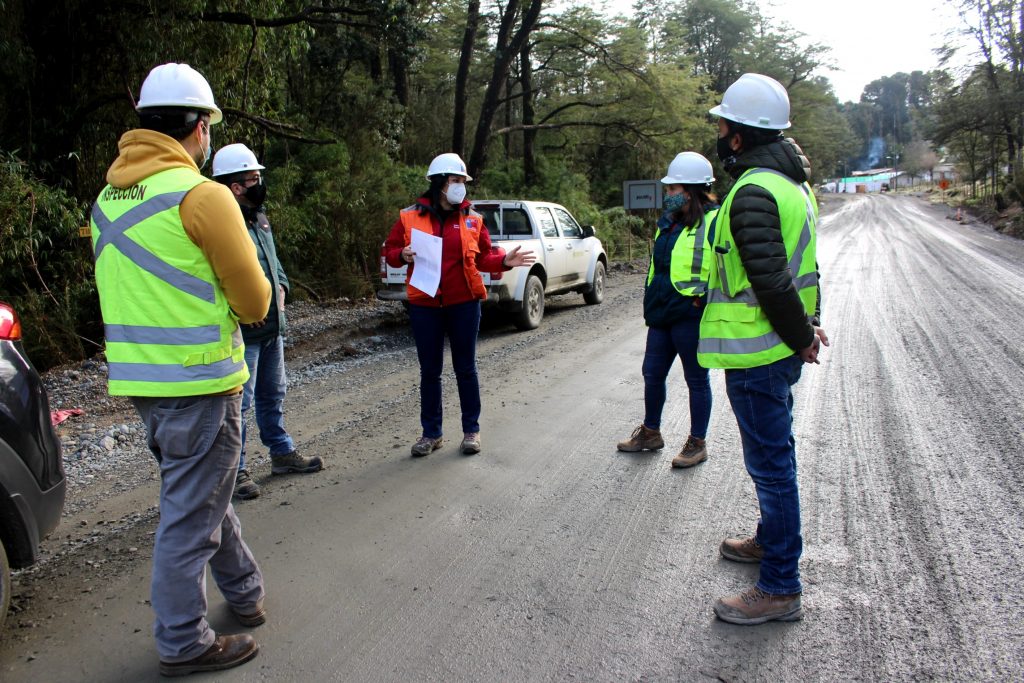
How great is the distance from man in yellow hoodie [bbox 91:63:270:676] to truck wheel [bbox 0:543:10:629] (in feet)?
2.15

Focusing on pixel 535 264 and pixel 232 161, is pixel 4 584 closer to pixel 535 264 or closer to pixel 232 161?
pixel 232 161

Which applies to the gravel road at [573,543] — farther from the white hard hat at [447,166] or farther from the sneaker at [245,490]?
the white hard hat at [447,166]

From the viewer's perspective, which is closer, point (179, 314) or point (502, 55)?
point (179, 314)

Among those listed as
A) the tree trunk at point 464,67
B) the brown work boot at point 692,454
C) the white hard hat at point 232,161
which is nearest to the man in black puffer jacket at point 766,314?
the brown work boot at point 692,454

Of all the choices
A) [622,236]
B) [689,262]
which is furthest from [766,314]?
[622,236]

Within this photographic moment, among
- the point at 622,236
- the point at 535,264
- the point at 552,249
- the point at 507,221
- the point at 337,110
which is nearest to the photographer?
the point at 535,264

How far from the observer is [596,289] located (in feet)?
44.3

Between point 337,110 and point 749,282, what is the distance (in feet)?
54.7

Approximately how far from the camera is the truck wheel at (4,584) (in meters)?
2.89

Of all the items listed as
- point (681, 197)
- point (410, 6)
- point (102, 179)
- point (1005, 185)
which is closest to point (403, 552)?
point (681, 197)

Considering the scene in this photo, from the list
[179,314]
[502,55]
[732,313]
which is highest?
[502,55]

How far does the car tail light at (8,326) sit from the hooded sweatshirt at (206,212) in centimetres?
97

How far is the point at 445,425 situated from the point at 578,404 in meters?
1.26

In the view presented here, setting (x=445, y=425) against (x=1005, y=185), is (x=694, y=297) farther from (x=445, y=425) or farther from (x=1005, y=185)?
(x=1005, y=185)
